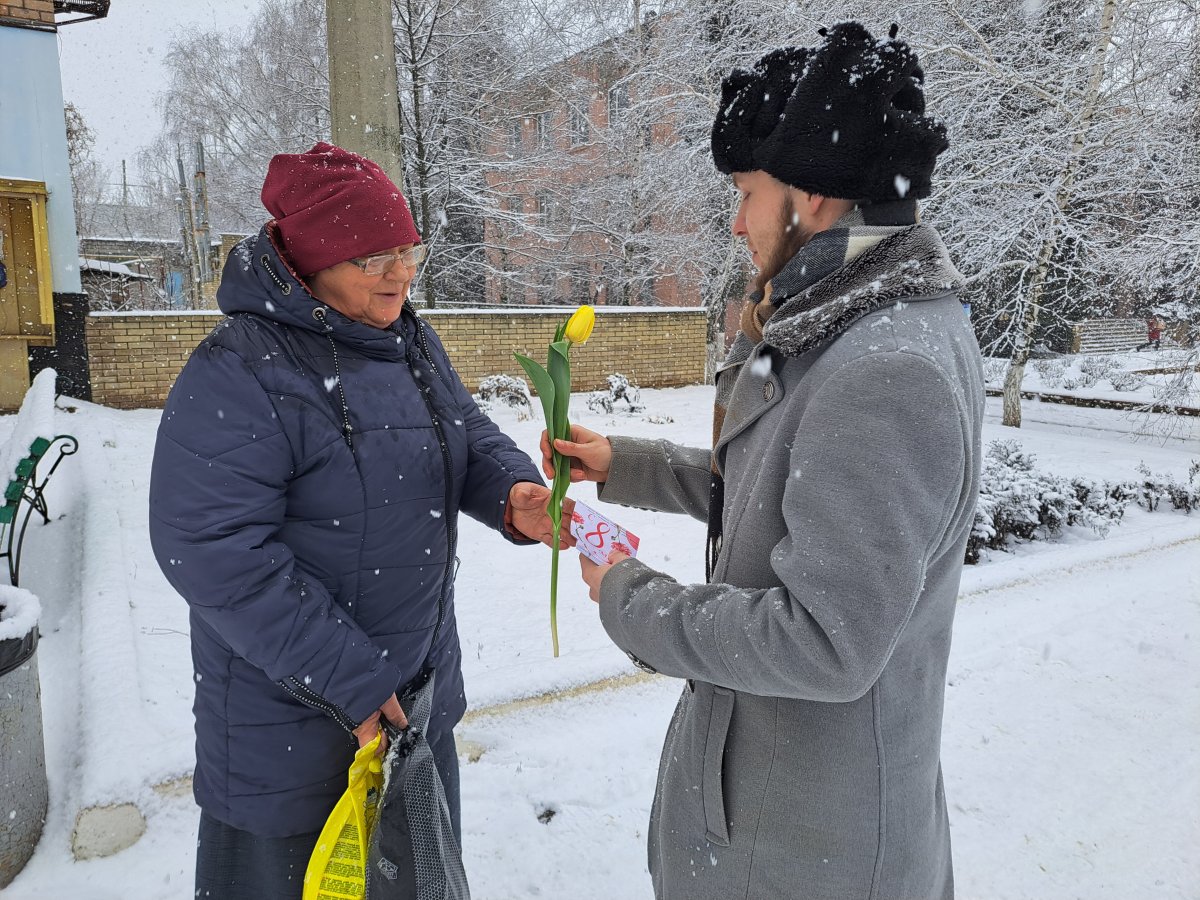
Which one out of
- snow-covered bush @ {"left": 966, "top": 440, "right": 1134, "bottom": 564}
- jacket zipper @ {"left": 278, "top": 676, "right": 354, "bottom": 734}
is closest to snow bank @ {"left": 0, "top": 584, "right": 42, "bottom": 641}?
jacket zipper @ {"left": 278, "top": 676, "right": 354, "bottom": 734}

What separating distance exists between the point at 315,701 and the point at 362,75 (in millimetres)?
3756

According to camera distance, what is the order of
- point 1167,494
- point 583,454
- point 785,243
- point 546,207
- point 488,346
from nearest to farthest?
point 785,243
point 583,454
point 1167,494
point 488,346
point 546,207

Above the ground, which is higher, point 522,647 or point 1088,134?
point 1088,134

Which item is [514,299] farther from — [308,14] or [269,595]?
[269,595]

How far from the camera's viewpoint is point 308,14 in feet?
→ 53.1

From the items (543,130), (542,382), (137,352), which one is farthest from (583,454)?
(543,130)

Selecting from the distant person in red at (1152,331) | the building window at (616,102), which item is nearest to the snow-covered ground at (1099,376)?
the distant person in red at (1152,331)

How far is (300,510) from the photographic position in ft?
5.58

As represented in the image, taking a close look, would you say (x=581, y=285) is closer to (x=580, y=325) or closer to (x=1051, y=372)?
(x=1051, y=372)

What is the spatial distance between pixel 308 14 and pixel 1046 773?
60.4 ft

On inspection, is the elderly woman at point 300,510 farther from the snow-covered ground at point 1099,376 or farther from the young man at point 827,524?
the snow-covered ground at point 1099,376

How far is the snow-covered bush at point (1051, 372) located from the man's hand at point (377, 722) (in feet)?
62.8

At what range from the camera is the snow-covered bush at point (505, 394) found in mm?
10523

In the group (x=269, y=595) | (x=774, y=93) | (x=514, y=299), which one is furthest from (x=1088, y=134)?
(x=514, y=299)
